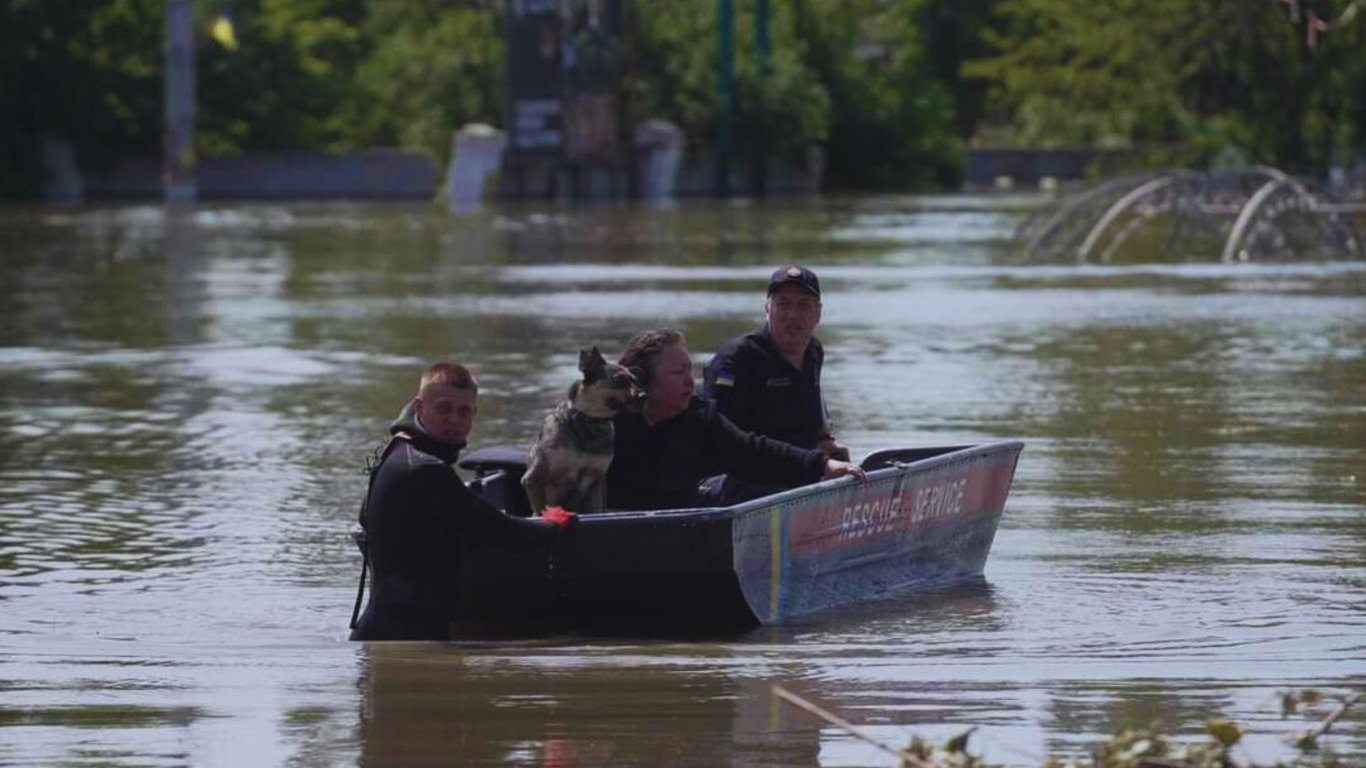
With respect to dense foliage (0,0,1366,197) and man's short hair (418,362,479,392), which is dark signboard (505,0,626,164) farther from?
man's short hair (418,362,479,392)

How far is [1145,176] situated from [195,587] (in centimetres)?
3103

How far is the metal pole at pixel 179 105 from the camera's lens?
229 feet

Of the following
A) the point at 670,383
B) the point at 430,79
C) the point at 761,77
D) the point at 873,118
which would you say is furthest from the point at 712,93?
the point at 670,383

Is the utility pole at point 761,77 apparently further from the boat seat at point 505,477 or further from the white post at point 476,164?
the boat seat at point 505,477

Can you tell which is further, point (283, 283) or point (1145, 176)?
point (1145, 176)

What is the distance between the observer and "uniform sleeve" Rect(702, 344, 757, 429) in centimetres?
1141

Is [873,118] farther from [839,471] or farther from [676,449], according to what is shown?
[676,449]

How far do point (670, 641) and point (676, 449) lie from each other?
74cm

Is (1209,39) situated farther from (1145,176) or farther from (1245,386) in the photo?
(1245,386)

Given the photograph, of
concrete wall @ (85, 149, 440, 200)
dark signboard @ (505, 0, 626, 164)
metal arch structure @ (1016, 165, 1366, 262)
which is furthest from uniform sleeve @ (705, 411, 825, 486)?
concrete wall @ (85, 149, 440, 200)

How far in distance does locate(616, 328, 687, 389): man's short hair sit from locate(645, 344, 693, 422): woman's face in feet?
0.05

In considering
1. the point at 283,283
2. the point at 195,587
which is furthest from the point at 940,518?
the point at 283,283

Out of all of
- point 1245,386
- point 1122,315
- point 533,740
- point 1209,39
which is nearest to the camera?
point 533,740

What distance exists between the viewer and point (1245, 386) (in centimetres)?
2094
